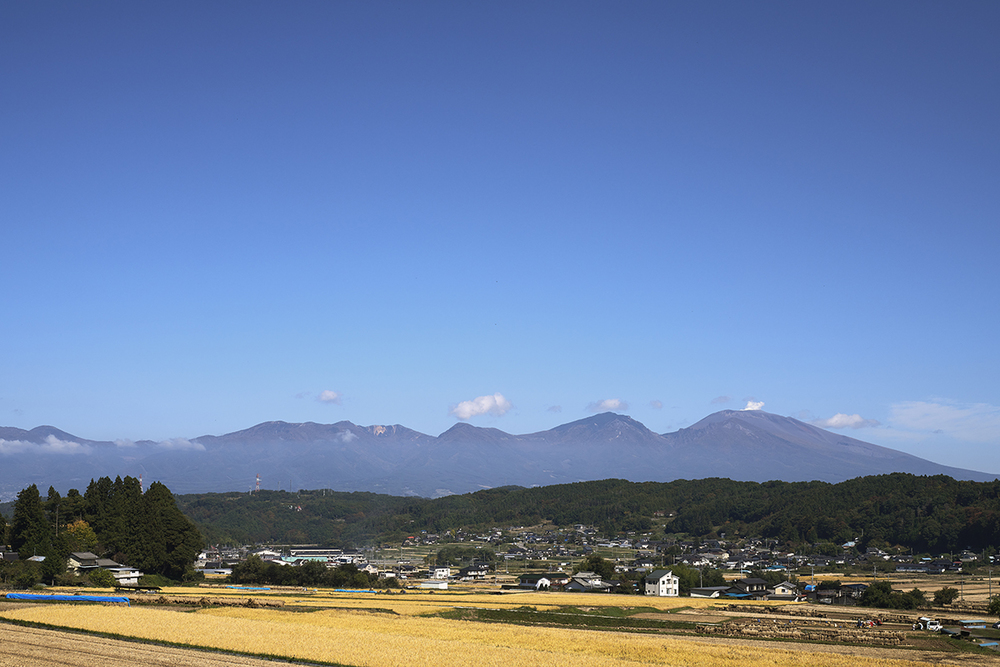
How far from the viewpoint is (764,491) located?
14388 centimetres

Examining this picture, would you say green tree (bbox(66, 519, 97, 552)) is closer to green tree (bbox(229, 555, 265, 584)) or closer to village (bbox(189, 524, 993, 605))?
green tree (bbox(229, 555, 265, 584))

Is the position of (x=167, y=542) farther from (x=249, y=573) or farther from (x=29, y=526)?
(x=29, y=526)

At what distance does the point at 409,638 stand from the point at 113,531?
1596 inches

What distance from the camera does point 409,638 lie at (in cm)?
2694

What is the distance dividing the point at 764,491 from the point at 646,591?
306ft

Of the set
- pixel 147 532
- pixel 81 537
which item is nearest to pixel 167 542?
pixel 147 532

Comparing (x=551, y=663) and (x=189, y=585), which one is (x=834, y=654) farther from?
(x=189, y=585)

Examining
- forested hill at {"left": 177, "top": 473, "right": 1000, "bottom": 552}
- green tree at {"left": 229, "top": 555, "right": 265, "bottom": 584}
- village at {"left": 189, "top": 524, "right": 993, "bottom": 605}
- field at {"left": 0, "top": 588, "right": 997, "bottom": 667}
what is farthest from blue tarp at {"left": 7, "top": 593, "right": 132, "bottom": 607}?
forested hill at {"left": 177, "top": 473, "right": 1000, "bottom": 552}

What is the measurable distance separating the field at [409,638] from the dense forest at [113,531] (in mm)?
18208

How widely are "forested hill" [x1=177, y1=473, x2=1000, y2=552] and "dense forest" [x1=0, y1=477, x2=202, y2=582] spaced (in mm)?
Answer: 63319

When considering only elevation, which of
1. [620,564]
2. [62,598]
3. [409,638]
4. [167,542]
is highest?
[167,542]

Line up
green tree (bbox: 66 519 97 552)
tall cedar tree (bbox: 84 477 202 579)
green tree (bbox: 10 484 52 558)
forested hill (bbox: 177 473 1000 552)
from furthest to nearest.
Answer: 1. forested hill (bbox: 177 473 1000 552)
2. tall cedar tree (bbox: 84 477 202 579)
3. green tree (bbox: 66 519 97 552)
4. green tree (bbox: 10 484 52 558)

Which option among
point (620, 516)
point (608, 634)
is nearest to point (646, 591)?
point (608, 634)

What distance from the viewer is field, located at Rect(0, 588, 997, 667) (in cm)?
2295
